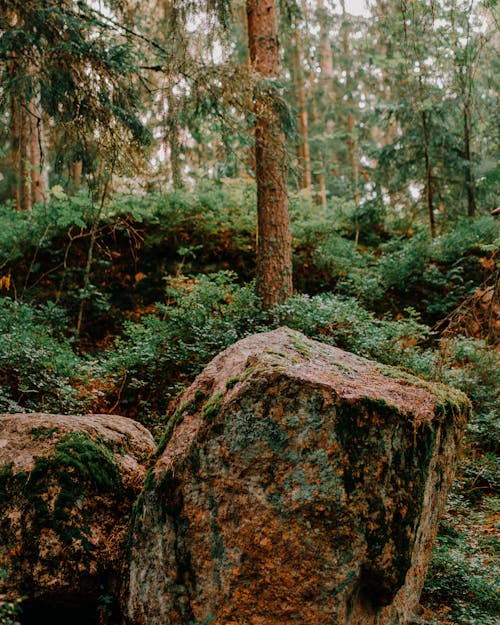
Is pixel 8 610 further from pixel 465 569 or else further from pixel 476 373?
pixel 476 373

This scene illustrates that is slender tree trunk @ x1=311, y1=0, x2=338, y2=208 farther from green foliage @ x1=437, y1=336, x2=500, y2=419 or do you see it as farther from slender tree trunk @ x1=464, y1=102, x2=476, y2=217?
green foliage @ x1=437, y1=336, x2=500, y2=419

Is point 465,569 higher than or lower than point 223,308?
lower

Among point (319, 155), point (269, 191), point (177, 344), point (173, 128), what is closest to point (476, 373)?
point (269, 191)

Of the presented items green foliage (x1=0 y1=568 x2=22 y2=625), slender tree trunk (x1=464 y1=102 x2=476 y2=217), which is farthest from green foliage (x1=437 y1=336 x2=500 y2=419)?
slender tree trunk (x1=464 y1=102 x2=476 y2=217)

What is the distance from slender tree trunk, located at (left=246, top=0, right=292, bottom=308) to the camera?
827 cm

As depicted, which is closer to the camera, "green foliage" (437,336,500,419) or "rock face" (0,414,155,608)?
"rock face" (0,414,155,608)

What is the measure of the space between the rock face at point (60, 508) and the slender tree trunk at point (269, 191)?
463cm

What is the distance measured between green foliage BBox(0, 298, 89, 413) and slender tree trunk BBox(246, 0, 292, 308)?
323cm

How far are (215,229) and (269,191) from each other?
10.2 ft

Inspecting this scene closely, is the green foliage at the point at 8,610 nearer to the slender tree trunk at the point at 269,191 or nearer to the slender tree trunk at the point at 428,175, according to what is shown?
the slender tree trunk at the point at 269,191

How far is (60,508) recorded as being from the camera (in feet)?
11.9

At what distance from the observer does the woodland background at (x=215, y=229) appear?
6172mm

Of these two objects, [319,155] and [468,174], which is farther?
[319,155]

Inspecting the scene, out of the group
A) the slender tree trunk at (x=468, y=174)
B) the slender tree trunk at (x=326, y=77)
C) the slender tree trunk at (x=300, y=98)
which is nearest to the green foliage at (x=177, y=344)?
the slender tree trunk at (x=468, y=174)
